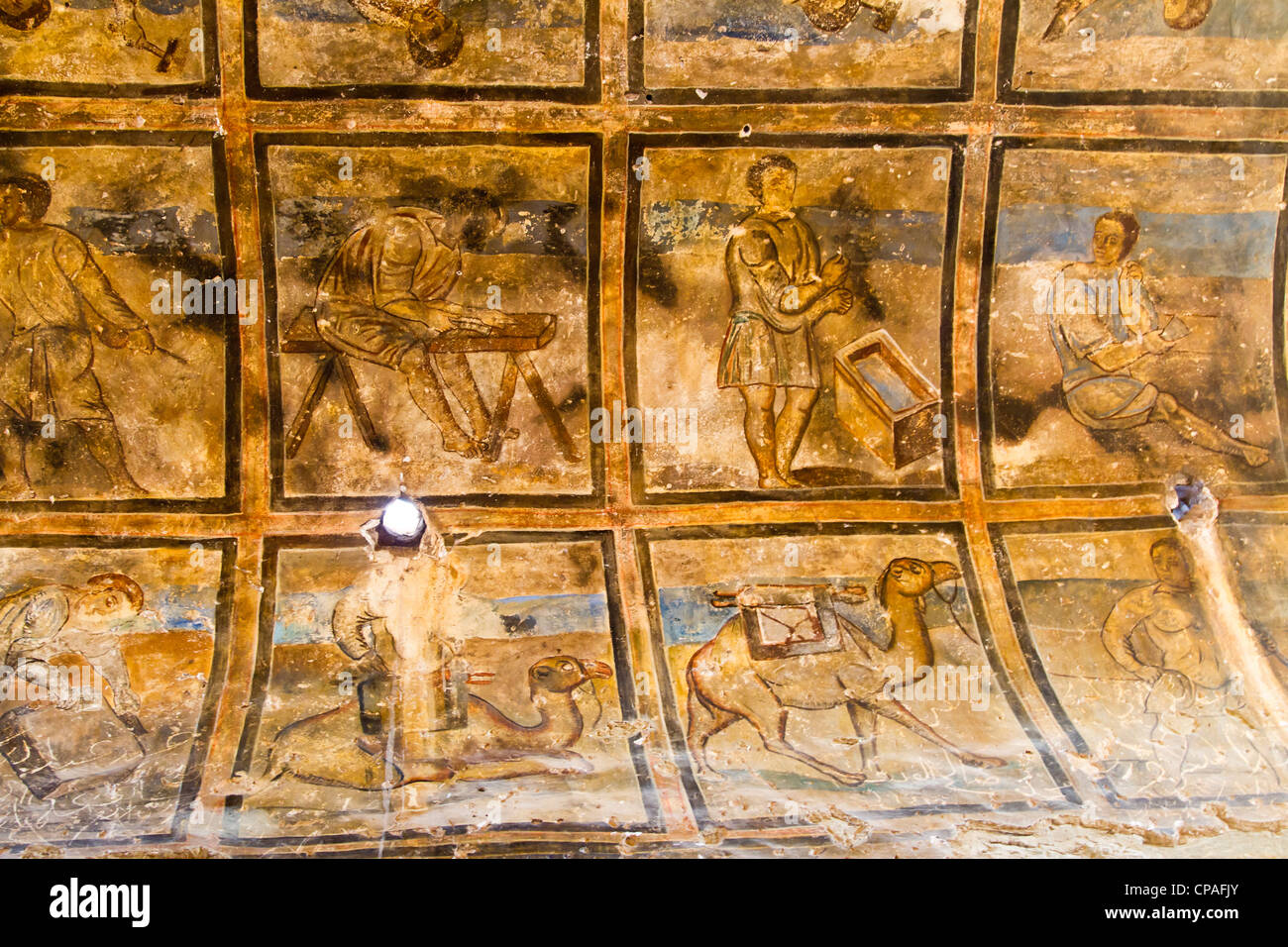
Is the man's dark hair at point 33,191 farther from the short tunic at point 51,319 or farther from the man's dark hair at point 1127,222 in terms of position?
the man's dark hair at point 1127,222

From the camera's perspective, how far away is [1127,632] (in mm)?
6930

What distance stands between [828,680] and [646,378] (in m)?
2.71

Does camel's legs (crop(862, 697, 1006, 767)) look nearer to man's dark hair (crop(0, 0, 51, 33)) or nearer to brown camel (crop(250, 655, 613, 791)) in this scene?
brown camel (crop(250, 655, 613, 791))

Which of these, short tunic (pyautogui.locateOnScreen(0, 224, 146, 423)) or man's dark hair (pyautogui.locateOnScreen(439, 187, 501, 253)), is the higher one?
man's dark hair (pyautogui.locateOnScreen(439, 187, 501, 253))

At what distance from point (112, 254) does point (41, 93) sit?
121 cm

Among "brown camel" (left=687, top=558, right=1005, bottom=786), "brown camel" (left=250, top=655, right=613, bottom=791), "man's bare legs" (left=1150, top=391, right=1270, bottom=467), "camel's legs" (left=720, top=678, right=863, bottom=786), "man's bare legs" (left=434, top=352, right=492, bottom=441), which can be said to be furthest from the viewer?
"man's bare legs" (left=434, top=352, right=492, bottom=441)

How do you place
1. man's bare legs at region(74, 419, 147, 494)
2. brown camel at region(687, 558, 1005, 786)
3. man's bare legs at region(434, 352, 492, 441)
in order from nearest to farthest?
brown camel at region(687, 558, 1005, 786)
man's bare legs at region(74, 419, 147, 494)
man's bare legs at region(434, 352, 492, 441)

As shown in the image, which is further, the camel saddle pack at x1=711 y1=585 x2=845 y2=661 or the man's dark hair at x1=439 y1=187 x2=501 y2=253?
the man's dark hair at x1=439 y1=187 x2=501 y2=253

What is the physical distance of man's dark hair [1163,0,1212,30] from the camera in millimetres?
6918

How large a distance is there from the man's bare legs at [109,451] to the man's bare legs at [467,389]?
8.27ft

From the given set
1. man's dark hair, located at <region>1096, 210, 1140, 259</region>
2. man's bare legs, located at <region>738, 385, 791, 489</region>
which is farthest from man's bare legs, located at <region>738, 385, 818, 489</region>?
man's dark hair, located at <region>1096, 210, 1140, 259</region>

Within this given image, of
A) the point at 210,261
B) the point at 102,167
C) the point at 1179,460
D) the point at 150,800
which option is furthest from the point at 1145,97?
the point at 150,800

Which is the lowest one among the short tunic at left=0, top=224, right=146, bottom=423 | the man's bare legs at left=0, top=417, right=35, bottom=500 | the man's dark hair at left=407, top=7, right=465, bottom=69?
the man's bare legs at left=0, top=417, right=35, bottom=500

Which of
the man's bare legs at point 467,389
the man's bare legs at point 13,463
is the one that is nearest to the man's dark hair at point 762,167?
the man's bare legs at point 467,389
